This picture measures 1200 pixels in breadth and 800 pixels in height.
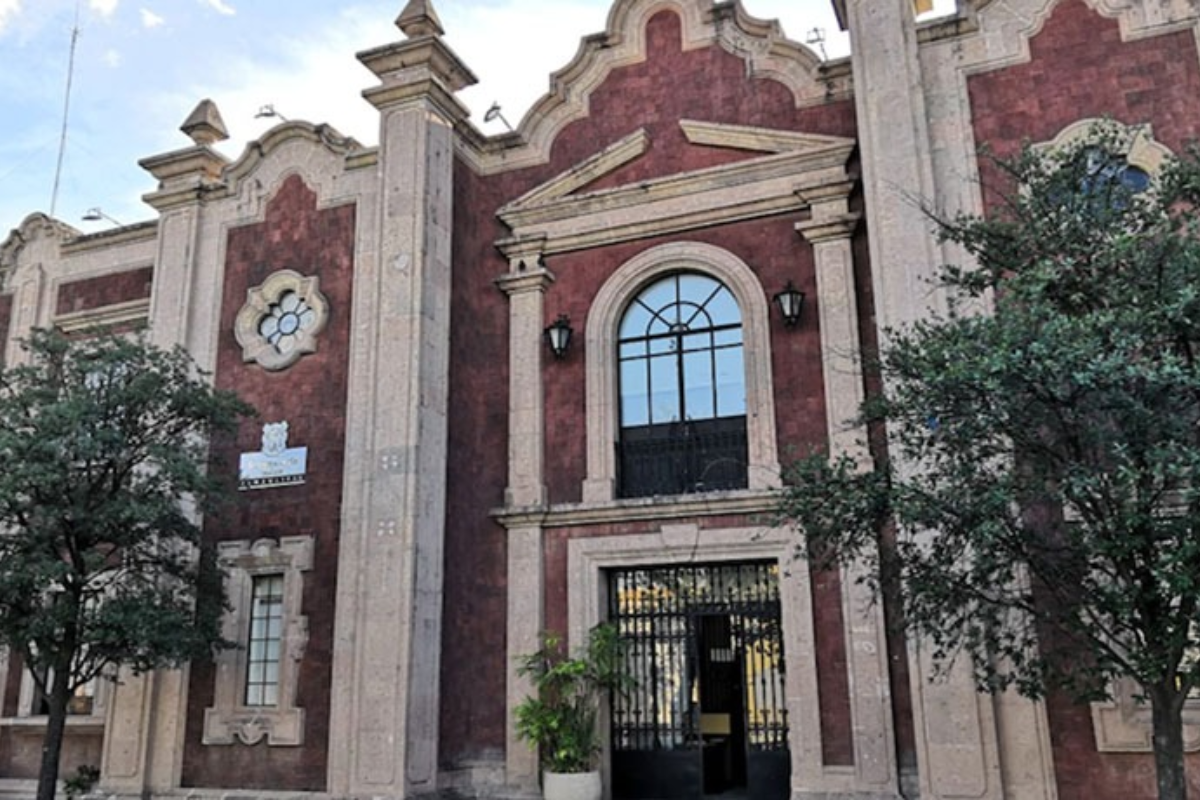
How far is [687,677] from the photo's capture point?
11750 mm

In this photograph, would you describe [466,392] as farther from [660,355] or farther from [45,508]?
[45,508]

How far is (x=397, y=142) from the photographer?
43.0 ft

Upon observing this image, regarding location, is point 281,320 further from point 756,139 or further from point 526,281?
point 756,139

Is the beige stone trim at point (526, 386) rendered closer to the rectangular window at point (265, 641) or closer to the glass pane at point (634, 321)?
the glass pane at point (634, 321)

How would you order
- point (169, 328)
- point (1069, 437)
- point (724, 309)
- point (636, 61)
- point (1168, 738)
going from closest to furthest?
point (1168, 738) → point (1069, 437) → point (724, 309) → point (636, 61) → point (169, 328)

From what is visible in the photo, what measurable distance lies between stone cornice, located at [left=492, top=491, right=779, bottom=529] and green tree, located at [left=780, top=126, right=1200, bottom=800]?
3209mm

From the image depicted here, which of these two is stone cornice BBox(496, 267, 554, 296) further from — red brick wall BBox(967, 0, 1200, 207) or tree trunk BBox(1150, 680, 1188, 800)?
tree trunk BBox(1150, 680, 1188, 800)

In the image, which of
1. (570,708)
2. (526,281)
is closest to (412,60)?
(526,281)

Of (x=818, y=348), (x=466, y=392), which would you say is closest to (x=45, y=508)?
(x=466, y=392)

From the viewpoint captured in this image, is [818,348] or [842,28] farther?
[842,28]

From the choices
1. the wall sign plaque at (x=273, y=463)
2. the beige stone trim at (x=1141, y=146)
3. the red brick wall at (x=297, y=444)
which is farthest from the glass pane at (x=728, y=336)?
the wall sign plaque at (x=273, y=463)

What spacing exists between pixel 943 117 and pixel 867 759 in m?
6.50

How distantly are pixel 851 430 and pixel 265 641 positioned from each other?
7184 millimetres

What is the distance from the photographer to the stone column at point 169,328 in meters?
12.6
